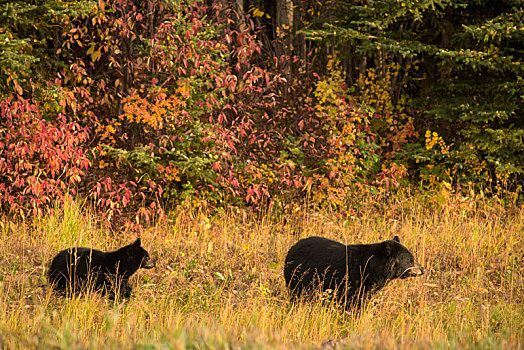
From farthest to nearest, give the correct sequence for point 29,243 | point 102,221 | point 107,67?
point 107,67 < point 102,221 < point 29,243

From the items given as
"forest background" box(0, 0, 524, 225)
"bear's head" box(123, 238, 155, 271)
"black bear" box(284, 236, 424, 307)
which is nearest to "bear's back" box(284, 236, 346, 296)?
"black bear" box(284, 236, 424, 307)

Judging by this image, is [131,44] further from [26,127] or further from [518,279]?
[518,279]

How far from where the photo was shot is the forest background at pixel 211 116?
24.3 ft

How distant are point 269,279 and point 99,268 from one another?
195 centimetres

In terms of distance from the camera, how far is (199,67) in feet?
26.6

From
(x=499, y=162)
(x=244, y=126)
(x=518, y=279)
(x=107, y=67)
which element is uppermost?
(x=107, y=67)

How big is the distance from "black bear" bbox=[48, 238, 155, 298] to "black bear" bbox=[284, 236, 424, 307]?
161 cm

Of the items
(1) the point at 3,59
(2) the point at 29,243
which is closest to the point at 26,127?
(1) the point at 3,59

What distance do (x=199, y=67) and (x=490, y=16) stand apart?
5.47 m

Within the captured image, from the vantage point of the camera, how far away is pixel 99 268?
536cm

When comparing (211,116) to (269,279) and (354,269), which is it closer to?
(269,279)

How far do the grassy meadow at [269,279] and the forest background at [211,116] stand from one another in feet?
1.43

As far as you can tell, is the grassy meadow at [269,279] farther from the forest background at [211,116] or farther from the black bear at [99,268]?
the forest background at [211,116]

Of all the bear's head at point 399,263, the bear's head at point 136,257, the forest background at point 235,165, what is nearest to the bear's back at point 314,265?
the forest background at point 235,165
